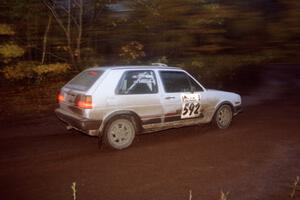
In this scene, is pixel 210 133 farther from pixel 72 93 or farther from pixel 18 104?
pixel 18 104

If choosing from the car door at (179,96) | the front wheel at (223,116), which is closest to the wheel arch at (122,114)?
the car door at (179,96)

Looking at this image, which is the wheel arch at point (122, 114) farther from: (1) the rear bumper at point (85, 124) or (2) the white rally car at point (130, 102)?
(1) the rear bumper at point (85, 124)

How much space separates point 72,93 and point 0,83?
11.0 metres

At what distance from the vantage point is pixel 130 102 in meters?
7.53

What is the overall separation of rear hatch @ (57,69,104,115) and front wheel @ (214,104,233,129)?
3367mm

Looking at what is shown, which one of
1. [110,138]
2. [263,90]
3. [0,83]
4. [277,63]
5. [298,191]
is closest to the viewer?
[277,63]

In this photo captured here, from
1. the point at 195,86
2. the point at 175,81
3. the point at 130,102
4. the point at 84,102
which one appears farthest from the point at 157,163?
the point at 195,86

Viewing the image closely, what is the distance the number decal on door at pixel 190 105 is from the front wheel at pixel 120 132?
1.37 metres

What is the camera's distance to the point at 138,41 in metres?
3.24

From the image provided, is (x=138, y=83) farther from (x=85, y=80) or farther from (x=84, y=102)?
(x=84, y=102)

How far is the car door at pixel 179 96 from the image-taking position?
812cm

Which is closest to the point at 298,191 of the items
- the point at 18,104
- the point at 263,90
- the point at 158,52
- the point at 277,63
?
the point at 277,63

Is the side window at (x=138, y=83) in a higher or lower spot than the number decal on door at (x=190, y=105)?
higher

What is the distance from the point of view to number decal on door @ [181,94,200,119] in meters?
8.38
